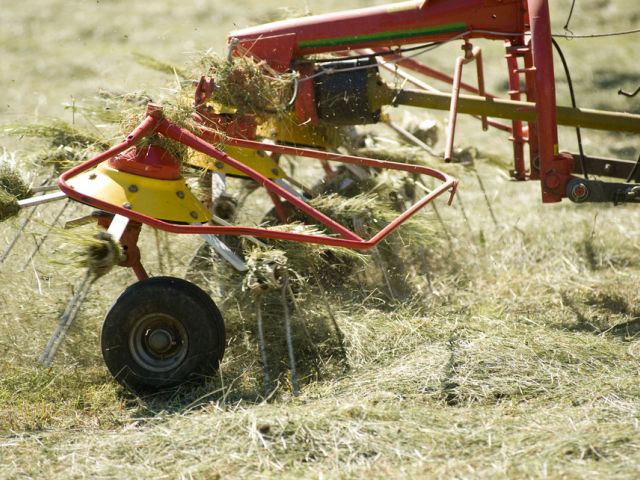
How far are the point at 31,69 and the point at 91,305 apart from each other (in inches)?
271

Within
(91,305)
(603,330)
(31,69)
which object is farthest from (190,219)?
(31,69)

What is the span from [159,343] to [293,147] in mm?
1430

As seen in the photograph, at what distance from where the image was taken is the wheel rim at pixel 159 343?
4371 millimetres

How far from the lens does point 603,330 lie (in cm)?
508

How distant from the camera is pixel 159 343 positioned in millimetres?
4398

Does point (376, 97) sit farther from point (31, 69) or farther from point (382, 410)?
point (31, 69)

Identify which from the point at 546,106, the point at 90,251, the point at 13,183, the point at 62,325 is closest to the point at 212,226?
the point at 90,251

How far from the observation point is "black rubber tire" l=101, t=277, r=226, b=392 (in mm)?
4312

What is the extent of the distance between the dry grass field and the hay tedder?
291 millimetres

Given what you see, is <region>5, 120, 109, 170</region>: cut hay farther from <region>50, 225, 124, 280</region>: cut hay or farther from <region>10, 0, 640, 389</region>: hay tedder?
<region>50, 225, 124, 280</region>: cut hay

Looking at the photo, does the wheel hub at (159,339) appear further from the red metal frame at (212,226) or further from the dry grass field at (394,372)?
the red metal frame at (212,226)

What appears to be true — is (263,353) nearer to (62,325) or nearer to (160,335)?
(160,335)

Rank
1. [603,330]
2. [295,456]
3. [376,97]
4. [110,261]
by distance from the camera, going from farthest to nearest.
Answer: [376,97] < [603,330] < [110,261] < [295,456]

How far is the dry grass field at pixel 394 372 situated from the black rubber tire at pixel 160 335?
100 mm
